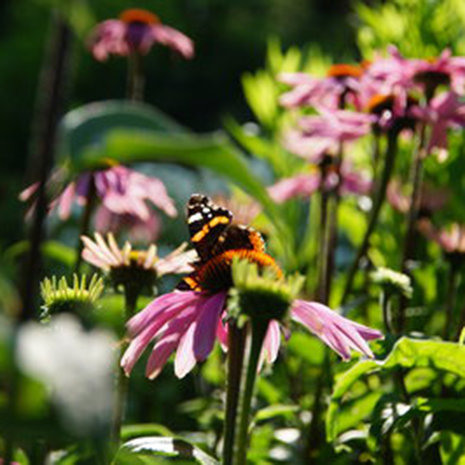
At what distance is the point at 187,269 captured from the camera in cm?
58

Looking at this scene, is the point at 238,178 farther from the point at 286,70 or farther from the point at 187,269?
the point at 286,70

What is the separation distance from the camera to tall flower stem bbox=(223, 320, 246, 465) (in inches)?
16.8

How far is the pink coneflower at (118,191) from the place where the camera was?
81cm

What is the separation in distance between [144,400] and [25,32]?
4585mm

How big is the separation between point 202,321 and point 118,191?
1.23ft

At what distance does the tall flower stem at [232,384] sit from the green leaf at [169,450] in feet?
0.10

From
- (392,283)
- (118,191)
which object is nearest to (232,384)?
(392,283)

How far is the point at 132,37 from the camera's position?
1.38m

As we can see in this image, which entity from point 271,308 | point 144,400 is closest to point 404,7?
point 144,400

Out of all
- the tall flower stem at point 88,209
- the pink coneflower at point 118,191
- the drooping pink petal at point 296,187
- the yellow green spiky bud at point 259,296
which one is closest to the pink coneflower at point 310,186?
the drooping pink petal at point 296,187

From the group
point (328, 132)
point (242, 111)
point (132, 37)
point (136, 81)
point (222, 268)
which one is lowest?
point (222, 268)

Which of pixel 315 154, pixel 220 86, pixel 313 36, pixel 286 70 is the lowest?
pixel 315 154

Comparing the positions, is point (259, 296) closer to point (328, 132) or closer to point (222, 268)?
point (222, 268)

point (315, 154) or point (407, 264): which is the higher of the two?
point (315, 154)
